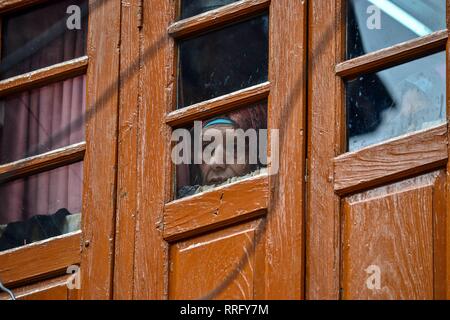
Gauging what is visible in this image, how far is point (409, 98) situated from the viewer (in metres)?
4.73

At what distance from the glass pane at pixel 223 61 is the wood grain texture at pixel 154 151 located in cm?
5

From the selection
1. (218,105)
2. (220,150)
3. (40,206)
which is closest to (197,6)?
(218,105)

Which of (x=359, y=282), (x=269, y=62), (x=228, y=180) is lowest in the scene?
(x=359, y=282)

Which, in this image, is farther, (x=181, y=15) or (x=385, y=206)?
(x=181, y=15)

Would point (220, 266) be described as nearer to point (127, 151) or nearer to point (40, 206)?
point (127, 151)

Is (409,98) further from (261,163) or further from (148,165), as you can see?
(148,165)

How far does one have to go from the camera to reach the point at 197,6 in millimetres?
5078

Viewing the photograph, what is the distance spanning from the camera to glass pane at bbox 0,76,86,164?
202 inches

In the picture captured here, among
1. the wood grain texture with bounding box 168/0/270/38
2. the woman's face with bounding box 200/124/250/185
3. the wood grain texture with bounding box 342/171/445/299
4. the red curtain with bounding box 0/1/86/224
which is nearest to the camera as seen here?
the wood grain texture with bounding box 342/171/445/299

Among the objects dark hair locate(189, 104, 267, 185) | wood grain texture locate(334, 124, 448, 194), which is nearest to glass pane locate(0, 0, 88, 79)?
dark hair locate(189, 104, 267, 185)

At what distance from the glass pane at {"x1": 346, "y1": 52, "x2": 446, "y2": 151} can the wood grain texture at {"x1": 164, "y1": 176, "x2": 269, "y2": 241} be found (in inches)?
12.3

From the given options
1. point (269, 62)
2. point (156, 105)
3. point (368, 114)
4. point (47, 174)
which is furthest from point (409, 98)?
point (47, 174)

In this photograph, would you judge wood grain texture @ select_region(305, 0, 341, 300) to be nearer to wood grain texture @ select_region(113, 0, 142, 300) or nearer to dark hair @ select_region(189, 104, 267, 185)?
dark hair @ select_region(189, 104, 267, 185)

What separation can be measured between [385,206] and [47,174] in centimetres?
116
